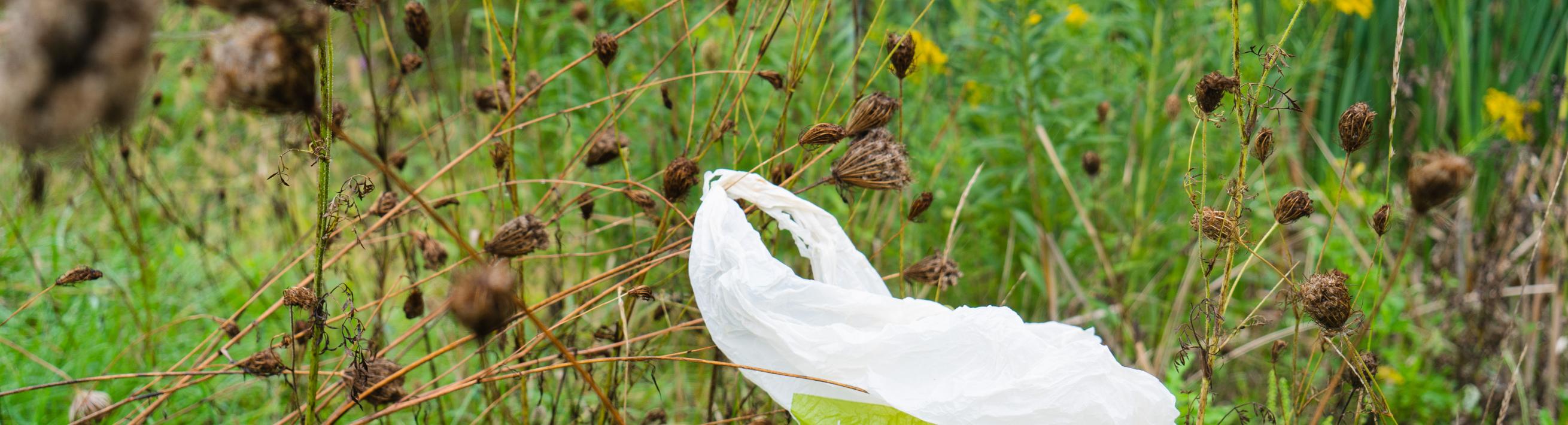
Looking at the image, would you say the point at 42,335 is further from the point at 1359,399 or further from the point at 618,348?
the point at 1359,399

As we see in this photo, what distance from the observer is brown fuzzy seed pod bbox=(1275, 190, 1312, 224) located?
1050 millimetres

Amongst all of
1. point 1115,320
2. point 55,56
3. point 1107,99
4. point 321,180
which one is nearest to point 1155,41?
point 1107,99

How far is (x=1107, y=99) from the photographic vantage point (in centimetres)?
256

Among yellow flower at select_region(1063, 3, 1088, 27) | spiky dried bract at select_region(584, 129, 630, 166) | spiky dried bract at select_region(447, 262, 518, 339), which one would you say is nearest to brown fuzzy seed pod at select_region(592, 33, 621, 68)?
spiky dried bract at select_region(584, 129, 630, 166)

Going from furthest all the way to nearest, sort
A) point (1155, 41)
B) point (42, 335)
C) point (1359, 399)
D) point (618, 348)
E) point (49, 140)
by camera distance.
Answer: point (1155, 41)
point (42, 335)
point (618, 348)
point (1359, 399)
point (49, 140)

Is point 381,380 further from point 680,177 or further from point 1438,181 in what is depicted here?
point 1438,181

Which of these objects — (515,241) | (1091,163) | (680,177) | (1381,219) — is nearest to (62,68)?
(515,241)

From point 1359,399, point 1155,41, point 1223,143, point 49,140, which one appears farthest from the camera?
point 1223,143

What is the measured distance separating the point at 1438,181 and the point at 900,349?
541mm

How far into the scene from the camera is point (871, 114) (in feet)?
4.05

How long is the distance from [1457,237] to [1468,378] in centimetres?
54

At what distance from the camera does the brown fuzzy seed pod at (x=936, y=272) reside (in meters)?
1.34

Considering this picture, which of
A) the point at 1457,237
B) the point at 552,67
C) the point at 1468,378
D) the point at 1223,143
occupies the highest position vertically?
the point at 552,67

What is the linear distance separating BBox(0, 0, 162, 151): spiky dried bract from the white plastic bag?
28.2 inches
